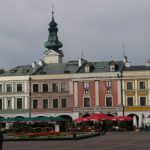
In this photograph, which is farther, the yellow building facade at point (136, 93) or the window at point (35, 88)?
the window at point (35, 88)

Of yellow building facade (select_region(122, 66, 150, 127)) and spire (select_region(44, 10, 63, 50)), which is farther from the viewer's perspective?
spire (select_region(44, 10, 63, 50))

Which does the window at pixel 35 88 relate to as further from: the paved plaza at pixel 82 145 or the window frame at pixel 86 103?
the paved plaza at pixel 82 145

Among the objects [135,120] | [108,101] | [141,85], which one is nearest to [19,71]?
[108,101]

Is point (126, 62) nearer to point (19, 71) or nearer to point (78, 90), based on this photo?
point (78, 90)

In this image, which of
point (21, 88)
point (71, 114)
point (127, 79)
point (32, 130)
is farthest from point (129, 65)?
point (32, 130)

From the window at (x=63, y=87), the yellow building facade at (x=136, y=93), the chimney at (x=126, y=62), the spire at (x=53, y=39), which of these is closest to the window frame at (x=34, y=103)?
the window at (x=63, y=87)

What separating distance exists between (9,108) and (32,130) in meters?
29.1

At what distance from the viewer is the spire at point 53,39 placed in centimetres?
11418

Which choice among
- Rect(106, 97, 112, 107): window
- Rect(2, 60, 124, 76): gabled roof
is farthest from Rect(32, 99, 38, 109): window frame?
Rect(106, 97, 112, 107): window

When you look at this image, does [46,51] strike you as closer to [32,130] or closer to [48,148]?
[32,130]

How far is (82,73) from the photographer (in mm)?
84000

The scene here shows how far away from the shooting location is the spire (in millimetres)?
114181

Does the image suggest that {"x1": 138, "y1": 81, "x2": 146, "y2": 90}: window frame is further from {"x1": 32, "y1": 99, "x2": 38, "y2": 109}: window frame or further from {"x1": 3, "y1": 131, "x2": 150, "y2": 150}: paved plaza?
{"x1": 3, "y1": 131, "x2": 150, "y2": 150}: paved plaza

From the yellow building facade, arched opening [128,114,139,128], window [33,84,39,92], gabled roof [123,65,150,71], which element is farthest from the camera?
window [33,84,39,92]
